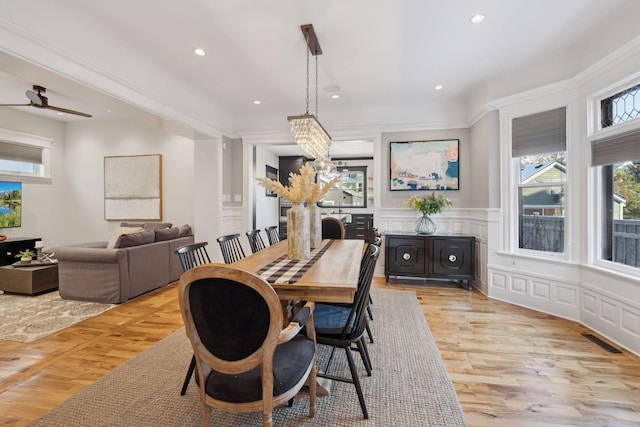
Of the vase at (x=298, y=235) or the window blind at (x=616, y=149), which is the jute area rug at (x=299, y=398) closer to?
the vase at (x=298, y=235)

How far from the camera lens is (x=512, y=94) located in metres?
3.43

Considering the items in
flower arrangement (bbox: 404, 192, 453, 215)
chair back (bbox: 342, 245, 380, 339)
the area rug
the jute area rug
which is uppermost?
flower arrangement (bbox: 404, 192, 453, 215)

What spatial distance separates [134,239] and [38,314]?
1.16 meters

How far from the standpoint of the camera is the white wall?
5723 mm

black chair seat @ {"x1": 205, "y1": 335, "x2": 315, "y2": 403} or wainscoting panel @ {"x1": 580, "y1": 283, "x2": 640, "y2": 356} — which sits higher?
black chair seat @ {"x1": 205, "y1": 335, "x2": 315, "y2": 403}

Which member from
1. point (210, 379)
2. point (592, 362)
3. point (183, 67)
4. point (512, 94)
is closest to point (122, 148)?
point (183, 67)

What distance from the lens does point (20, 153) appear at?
5.42 meters

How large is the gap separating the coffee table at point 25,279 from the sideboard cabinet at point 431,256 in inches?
184

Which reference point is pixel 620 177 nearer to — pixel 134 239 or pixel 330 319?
pixel 330 319

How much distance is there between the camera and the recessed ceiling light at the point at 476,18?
2.39 meters

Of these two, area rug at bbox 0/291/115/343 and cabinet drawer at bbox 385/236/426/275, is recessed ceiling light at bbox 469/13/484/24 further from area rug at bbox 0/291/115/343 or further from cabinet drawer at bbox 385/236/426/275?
area rug at bbox 0/291/115/343

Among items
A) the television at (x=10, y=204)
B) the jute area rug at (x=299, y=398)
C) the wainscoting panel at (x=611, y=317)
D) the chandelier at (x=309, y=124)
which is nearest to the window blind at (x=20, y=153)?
the television at (x=10, y=204)

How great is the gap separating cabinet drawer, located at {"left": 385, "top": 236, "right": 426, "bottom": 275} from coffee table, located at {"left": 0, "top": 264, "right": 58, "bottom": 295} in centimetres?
469

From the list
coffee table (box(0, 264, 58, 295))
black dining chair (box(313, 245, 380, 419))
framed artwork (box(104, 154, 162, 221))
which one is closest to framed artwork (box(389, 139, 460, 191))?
black dining chair (box(313, 245, 380, 419))
